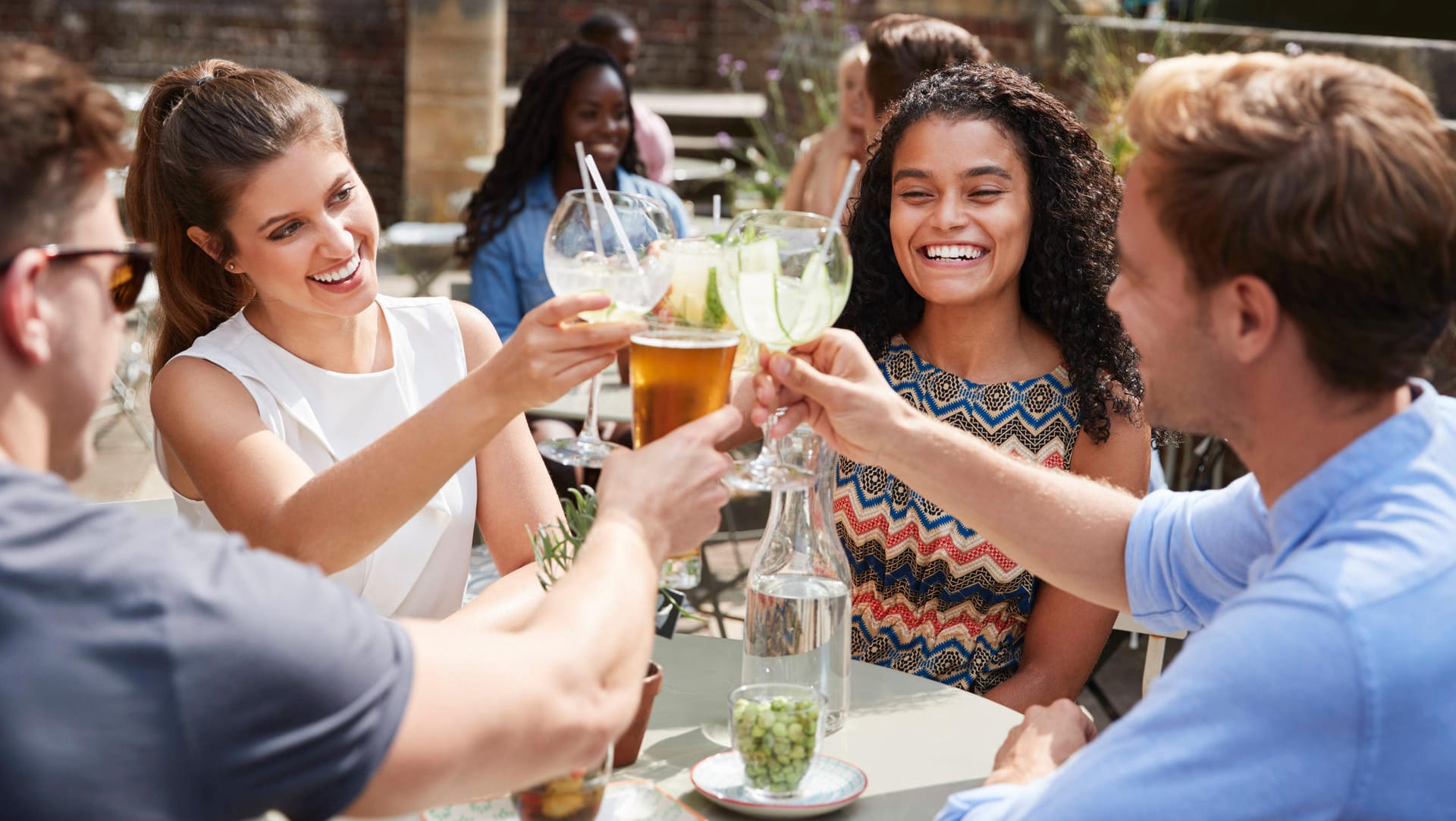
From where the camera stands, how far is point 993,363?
8.73 ft

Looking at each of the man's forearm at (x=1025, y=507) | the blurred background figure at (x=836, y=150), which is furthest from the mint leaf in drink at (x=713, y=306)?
the blurred background figure at (x=836, y=150)

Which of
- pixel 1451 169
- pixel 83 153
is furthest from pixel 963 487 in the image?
pixel 83 153

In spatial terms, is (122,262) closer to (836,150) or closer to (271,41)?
(836,150)

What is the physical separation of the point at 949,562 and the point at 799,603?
2.26 ft

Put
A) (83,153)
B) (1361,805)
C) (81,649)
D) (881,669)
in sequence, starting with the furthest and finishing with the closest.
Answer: (881,669)
(1361,805)
(83,153)
(81,649)

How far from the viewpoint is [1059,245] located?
2.63 m

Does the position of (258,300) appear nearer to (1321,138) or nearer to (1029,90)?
(1029,90)

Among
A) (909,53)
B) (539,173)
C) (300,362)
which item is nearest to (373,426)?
(300,362)

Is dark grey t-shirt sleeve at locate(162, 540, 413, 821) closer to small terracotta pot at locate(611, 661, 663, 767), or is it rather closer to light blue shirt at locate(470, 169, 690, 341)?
small terracotta pot at locate(611, 661, 663, 767)

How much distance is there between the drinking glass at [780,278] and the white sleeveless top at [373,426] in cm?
84

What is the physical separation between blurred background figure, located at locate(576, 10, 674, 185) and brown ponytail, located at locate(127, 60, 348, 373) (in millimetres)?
3534

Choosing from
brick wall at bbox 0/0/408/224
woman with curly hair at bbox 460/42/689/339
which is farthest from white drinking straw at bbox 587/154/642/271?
brick wall at bbox 0/0/408/224

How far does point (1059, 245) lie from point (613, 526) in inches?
57.5

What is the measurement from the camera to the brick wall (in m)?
10.4
